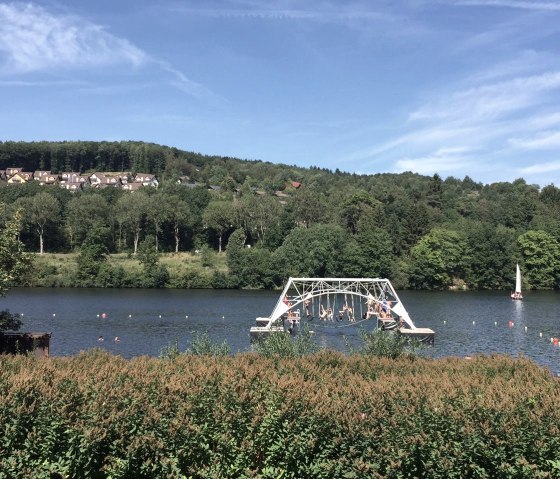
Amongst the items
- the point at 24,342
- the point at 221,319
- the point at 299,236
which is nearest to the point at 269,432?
the point at 24,342

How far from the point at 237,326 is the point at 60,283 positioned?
202 feet

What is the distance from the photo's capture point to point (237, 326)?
203 feet

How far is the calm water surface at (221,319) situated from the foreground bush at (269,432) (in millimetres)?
22665

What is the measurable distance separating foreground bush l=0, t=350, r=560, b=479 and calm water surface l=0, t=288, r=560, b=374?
74.4ft

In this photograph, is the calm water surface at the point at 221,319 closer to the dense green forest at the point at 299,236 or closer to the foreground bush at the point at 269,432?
the dense green forest at the point at 299,236

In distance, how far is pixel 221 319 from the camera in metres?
67.7

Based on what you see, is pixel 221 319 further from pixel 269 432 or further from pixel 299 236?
pixel 269 432

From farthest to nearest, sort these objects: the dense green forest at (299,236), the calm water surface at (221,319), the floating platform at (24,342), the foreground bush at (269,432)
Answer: the dense green forest at (299,236) < the calm water surface at (221,319) < the floating platform at (24,342) < the foreground bush at (269,432)

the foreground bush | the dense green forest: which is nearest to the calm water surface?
the dense green forest

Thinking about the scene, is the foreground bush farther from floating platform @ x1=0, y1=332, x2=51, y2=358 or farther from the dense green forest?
the dense green forest

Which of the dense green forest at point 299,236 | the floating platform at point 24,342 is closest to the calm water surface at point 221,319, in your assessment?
the floating platform at point 24,342

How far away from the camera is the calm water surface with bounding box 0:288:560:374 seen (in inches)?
2004

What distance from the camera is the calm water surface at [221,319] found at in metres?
50.9

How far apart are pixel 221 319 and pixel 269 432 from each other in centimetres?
5745
